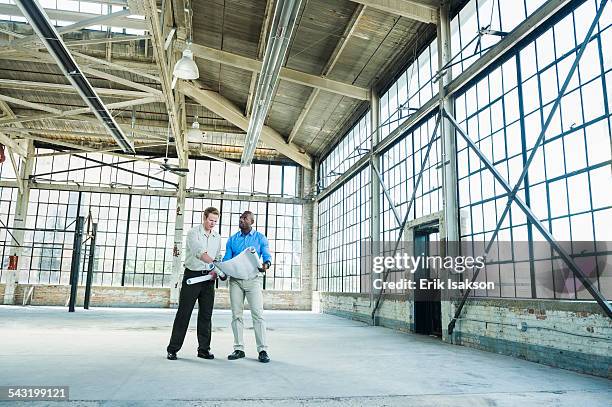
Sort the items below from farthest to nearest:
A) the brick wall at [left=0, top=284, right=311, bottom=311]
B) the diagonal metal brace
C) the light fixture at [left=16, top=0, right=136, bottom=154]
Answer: the brick wall at [left=0, top=284, right=311, bottom=311] < the light fixture at [left=16, top=0, right=136, bottom=154] < the diagonal metal brace

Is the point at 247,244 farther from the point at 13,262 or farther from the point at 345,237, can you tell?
the point at 13,262

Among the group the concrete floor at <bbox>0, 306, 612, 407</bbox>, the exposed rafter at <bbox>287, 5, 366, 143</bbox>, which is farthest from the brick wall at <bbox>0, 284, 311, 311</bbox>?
the concrete floor at <bbox>0, 306, 612, 407</bbox>

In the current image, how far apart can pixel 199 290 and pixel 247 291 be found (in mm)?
538

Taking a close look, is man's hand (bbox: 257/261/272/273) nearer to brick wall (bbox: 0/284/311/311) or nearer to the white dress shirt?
the white dress shirt

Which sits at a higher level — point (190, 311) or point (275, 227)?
point (275, 227)

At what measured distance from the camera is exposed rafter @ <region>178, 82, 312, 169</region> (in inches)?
620

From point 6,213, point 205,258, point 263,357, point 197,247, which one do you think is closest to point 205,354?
point 263,357

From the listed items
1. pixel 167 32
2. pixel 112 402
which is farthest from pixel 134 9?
pixel 112 402

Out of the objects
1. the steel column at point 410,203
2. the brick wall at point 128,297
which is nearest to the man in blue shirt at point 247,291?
the steel column at point 410,203

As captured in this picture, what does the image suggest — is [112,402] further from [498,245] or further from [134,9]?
[134,9]

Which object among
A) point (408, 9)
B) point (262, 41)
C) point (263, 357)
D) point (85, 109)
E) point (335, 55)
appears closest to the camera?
point (263, 357)

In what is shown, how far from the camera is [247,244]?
17.7ft

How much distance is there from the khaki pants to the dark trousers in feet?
0.99

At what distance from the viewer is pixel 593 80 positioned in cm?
564
